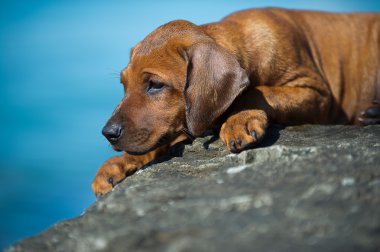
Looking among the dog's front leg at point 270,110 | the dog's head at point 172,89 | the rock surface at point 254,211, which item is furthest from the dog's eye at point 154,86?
the rock surface at point 254,211

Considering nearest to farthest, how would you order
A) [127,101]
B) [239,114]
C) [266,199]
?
[266,199], [239,114], [127,101]

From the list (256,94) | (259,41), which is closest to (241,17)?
(259,41)

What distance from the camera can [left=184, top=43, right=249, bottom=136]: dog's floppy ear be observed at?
14.4 feet

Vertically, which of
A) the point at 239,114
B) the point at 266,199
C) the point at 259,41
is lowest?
the point at 266,199

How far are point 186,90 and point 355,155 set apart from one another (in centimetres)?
178

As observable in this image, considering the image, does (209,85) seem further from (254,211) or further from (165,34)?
(254,211)

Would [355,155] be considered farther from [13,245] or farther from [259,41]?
[259,41]

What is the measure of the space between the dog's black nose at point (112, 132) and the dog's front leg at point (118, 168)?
314 millimetres

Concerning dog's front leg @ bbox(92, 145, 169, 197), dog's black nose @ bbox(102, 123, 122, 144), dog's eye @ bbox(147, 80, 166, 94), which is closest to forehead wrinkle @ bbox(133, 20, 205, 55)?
dog's eye @ bbox(147, 80, 166, 94)

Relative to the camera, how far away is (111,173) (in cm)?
452

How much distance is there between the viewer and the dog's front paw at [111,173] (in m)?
4.48

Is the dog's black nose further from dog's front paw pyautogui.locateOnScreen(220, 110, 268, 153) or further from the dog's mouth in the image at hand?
dog's front paw pyautogui.locateOnScreen(220, 110, 268, 153)

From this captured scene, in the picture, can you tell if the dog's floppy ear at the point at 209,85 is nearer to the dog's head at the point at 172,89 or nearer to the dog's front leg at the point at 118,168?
the dog's head at the point at 172,89

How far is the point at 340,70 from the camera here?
6570 millimetres
